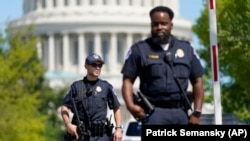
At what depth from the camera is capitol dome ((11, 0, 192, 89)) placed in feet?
438

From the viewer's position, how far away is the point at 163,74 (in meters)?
12.0

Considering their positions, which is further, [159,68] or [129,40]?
[129,40]

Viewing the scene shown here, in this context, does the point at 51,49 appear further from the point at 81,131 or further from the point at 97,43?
the point at 81,131

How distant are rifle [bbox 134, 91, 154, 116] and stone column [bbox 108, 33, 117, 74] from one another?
121 m

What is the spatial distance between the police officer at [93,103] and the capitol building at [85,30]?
11834cm

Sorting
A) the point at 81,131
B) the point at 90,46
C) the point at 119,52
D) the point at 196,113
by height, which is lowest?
the point at 119,52

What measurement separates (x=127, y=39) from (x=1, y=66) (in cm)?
8208

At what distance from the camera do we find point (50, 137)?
86.6 m

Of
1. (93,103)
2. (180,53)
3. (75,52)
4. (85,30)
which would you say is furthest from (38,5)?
(180,53)

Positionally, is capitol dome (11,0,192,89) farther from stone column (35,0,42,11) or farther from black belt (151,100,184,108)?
black belt (151,100,184,108)

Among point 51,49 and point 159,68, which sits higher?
point 159,68

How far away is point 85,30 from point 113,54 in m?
3.76

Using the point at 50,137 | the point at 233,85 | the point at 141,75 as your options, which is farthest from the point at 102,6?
the point at 141,75

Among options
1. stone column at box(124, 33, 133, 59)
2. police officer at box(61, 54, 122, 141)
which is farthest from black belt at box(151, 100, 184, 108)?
stone column at box(124, 33, 133, 59)
